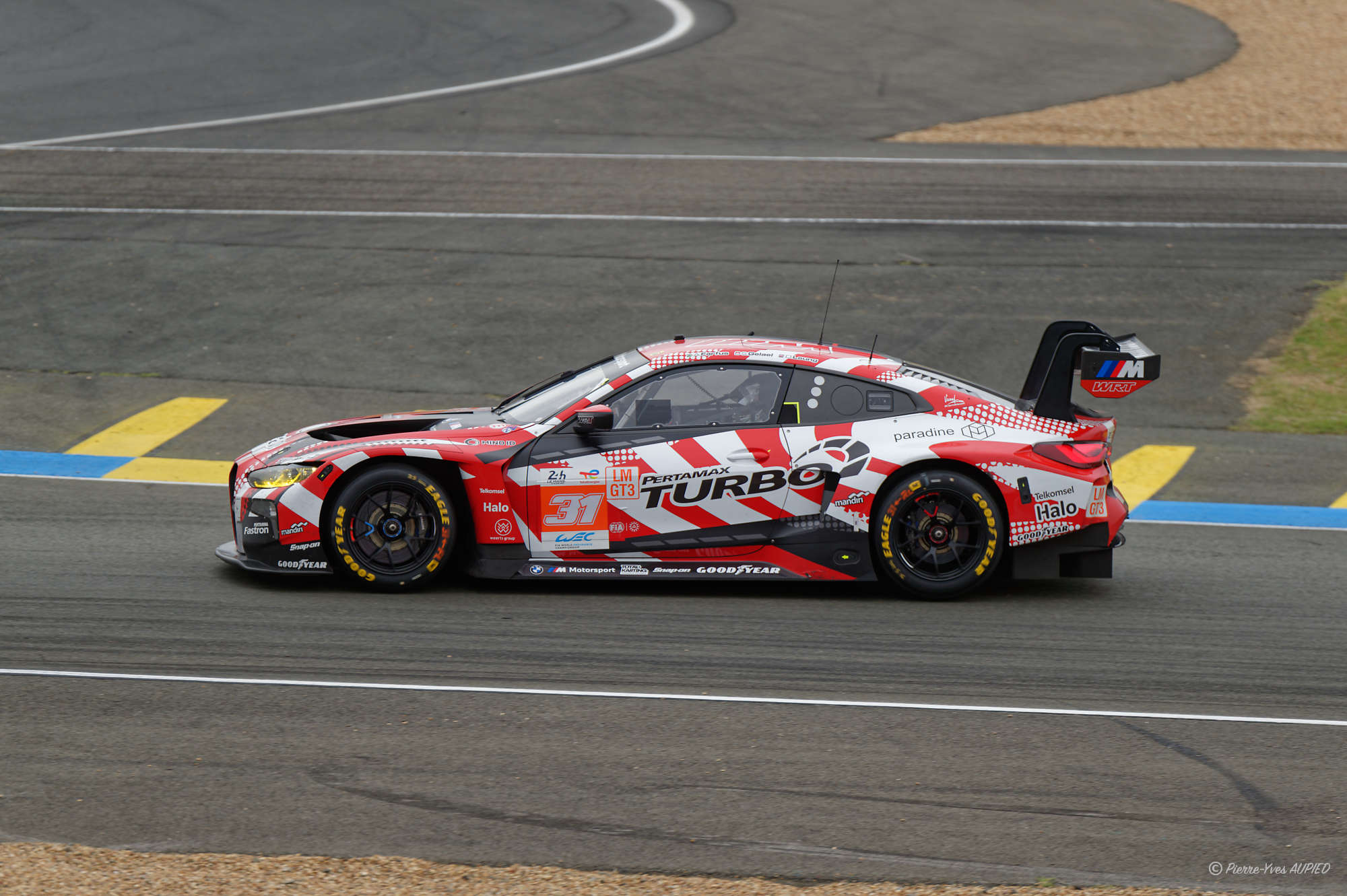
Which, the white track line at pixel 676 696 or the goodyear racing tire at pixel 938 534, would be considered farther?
the goodyear racing tire at pixel 938 534

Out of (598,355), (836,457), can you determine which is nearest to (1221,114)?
(598,355)

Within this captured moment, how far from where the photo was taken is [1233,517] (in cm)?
1105

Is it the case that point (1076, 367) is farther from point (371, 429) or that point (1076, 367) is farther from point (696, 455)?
point (371, 429)

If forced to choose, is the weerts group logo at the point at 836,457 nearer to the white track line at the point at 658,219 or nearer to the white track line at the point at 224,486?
the white track line at the point at 224,486

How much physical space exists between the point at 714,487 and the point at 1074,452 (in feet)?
7.14

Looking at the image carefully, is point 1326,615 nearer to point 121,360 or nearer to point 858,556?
point 858,556

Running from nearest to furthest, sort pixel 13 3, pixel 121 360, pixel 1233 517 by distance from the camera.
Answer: pixel 1233 517, pixel 121 360, pixel 13 3

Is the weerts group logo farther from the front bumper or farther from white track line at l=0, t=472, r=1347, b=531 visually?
white track line at l=0, t=472, r=1347, b=531

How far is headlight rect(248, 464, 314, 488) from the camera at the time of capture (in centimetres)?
816

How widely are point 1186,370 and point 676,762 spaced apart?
10530mm

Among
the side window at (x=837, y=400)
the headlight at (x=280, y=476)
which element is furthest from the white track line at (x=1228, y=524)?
the headlight at (x=280, y=476)

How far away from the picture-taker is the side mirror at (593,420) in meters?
8.12

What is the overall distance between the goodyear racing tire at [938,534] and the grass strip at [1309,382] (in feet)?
20.9

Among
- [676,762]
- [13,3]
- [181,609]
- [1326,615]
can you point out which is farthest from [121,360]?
[13,3]
